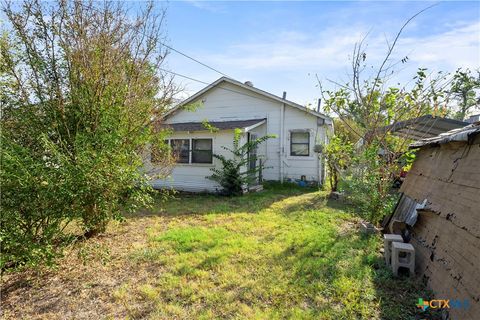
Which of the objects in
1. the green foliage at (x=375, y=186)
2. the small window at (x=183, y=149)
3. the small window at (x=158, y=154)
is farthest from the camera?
the small window at (x=183, y=149)

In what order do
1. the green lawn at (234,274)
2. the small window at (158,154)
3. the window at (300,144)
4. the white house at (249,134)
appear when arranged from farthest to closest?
1. the window at (300,144)
2. the white house at (249,134)
3. the small window at (158,154)
4. the green lawn at (234,274)

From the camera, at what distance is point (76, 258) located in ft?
13.5

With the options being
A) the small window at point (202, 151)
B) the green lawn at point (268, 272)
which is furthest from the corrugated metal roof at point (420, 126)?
the small window at point (202, 151)

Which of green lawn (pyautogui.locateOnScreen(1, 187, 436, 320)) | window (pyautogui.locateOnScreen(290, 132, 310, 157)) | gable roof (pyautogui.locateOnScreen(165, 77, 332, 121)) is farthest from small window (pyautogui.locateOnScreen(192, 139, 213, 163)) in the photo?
green lawn (pyautogui.locateOnScreen(1, 187, 436, 320))

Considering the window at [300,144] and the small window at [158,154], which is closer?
the small window at [158,154]

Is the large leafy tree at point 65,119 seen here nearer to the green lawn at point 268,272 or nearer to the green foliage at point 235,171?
the green lawn at point 268,272

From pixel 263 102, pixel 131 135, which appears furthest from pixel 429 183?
pixel 263 102

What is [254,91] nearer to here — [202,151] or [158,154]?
[202,151]

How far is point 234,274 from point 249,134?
733 cm

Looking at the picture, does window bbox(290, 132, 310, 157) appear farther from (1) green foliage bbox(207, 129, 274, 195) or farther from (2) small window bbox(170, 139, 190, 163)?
(2) small window bbox(170, 139, 190, 163)

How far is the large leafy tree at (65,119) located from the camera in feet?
10.3

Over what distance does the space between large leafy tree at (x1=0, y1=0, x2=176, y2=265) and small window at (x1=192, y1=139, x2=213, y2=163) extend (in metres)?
5.56

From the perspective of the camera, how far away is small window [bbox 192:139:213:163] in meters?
10.3

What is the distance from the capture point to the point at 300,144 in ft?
36.6
